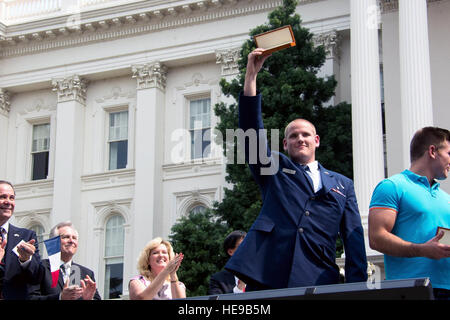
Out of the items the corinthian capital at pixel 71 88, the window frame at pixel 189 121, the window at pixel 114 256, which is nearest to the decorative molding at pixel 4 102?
the corinthian capital at pixel 71 88

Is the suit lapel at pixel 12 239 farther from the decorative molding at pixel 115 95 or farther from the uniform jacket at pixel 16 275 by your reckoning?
the decorative molding at pixel 115 95

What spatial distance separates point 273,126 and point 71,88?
10.4 meters

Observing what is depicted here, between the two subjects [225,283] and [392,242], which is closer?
[392,242]

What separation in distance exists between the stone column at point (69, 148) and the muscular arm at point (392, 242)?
22589mm

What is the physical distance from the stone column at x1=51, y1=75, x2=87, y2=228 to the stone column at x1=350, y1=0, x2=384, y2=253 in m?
10.9

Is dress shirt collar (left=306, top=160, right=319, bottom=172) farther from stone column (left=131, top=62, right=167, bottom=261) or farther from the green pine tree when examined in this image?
stone column (left=131, top=62, right=167, bottom=261)

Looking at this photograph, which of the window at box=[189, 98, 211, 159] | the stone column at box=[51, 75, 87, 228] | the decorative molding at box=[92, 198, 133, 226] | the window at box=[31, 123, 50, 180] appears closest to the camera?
the window at box=[189, 98, 211, 159]

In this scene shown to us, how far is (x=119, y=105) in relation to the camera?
27.4m

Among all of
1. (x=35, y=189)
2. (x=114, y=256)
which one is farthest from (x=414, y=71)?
(x=35, y=189)

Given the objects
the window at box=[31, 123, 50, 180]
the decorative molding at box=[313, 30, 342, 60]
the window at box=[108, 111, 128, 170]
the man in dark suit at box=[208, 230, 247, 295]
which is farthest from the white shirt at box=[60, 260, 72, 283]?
the window at box=[31, 123, 50, 180]

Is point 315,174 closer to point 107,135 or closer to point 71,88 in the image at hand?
point 107,135

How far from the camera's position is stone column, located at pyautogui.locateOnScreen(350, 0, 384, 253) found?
18312mm

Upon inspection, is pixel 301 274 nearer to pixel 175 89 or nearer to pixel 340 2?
pixel 340 2

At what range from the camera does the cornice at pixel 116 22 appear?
25812 mm
